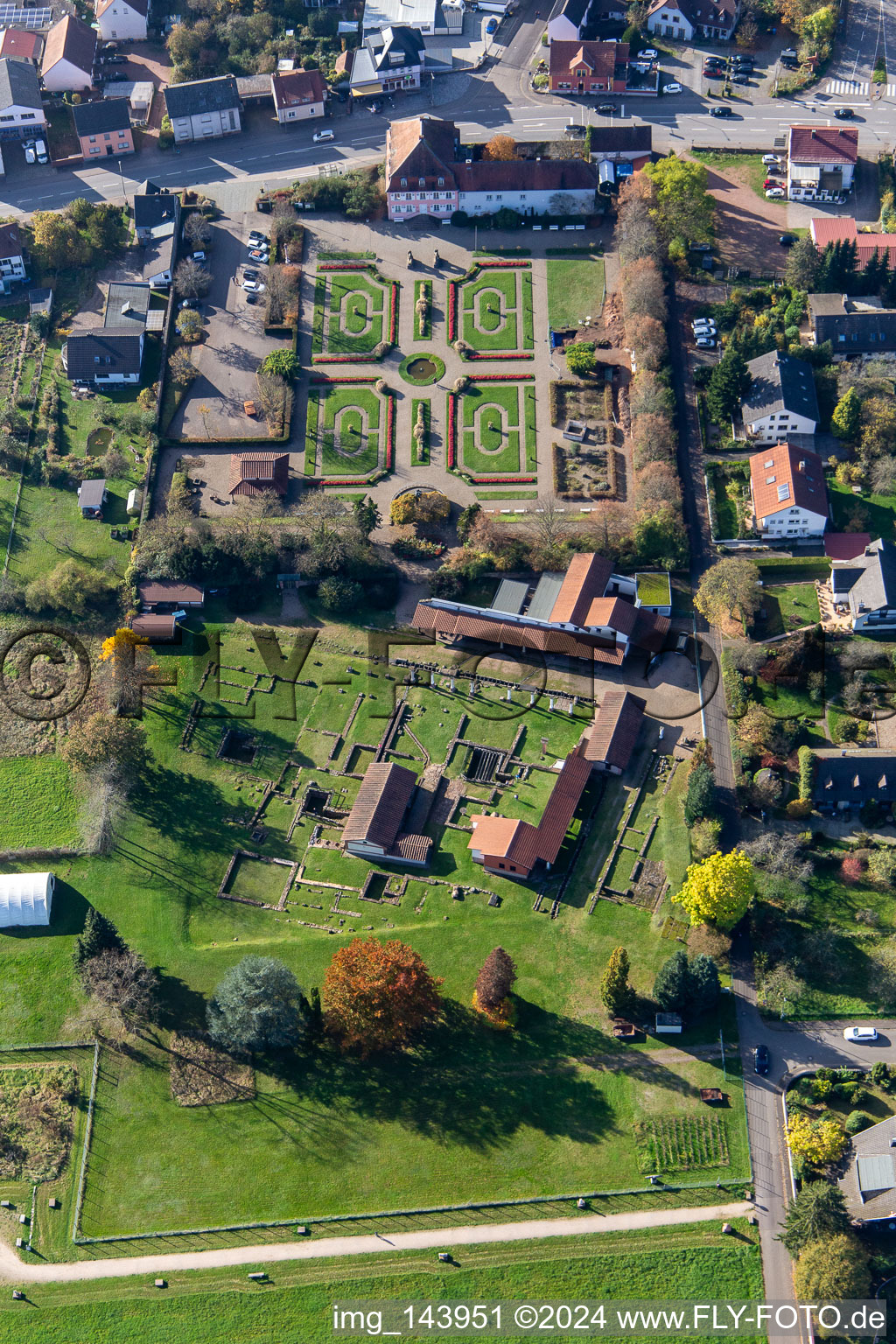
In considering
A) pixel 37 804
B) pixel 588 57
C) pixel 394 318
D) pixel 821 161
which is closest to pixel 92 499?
pixel 37 804

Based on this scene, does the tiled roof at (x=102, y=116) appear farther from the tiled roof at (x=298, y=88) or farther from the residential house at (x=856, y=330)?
the residential house at (x=856, y=330)

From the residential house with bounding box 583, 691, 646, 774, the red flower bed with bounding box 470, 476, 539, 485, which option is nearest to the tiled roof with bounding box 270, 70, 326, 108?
the red flower bed with bounding box 470, 476, 539, 485

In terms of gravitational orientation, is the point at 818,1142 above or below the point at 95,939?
below

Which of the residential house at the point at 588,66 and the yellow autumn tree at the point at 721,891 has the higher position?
the residential house at the point at 588,66

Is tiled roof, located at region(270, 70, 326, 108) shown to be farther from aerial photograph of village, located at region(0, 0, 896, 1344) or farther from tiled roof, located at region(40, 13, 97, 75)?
tiled roof, located at region(40, 13, 97, 75)

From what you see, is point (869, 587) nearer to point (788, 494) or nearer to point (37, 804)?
point (788, 494)

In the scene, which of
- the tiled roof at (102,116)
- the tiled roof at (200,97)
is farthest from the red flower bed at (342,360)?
the tiled roof at (102,116)

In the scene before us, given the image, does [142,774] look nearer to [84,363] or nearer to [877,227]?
[84,363]
